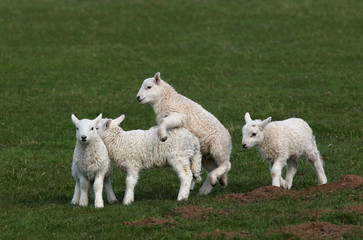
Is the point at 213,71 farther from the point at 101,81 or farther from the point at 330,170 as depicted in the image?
the point at 330,170

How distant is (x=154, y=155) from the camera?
39.5 feet

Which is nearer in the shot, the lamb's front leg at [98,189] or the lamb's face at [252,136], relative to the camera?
the lamb's front leg at [98,189]

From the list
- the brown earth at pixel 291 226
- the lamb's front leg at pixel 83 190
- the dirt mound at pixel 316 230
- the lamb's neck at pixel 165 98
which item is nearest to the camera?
the dirt mound at pixel 316 230

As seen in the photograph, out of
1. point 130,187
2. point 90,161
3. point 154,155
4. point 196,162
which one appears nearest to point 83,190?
point 90,161

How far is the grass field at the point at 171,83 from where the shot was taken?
1053 centimetres

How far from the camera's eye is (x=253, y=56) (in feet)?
90.8

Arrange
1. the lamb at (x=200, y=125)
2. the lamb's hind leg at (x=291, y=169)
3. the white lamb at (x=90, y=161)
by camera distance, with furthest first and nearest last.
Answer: the lamb's hind leg at (x=291, y=169)
the lamb at (x=200, y=125)
the white lamb at (x=90, y=161)

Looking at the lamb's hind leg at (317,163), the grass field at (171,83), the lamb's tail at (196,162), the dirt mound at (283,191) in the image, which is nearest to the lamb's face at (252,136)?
the grass field at (171,83)

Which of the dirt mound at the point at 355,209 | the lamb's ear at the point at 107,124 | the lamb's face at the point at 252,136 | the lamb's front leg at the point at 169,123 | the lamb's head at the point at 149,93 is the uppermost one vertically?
the lamb's head at the point at 149,93

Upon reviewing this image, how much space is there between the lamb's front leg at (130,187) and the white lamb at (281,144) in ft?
6.98

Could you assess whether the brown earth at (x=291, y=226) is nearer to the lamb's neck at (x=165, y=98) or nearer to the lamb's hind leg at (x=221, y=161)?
the lamb's hind leg at (x=221, y=161)

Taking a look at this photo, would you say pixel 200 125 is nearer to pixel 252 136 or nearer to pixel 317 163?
pixel 252 136

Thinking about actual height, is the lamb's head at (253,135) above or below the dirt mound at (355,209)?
above

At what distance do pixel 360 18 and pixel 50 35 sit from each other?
13.8 m
